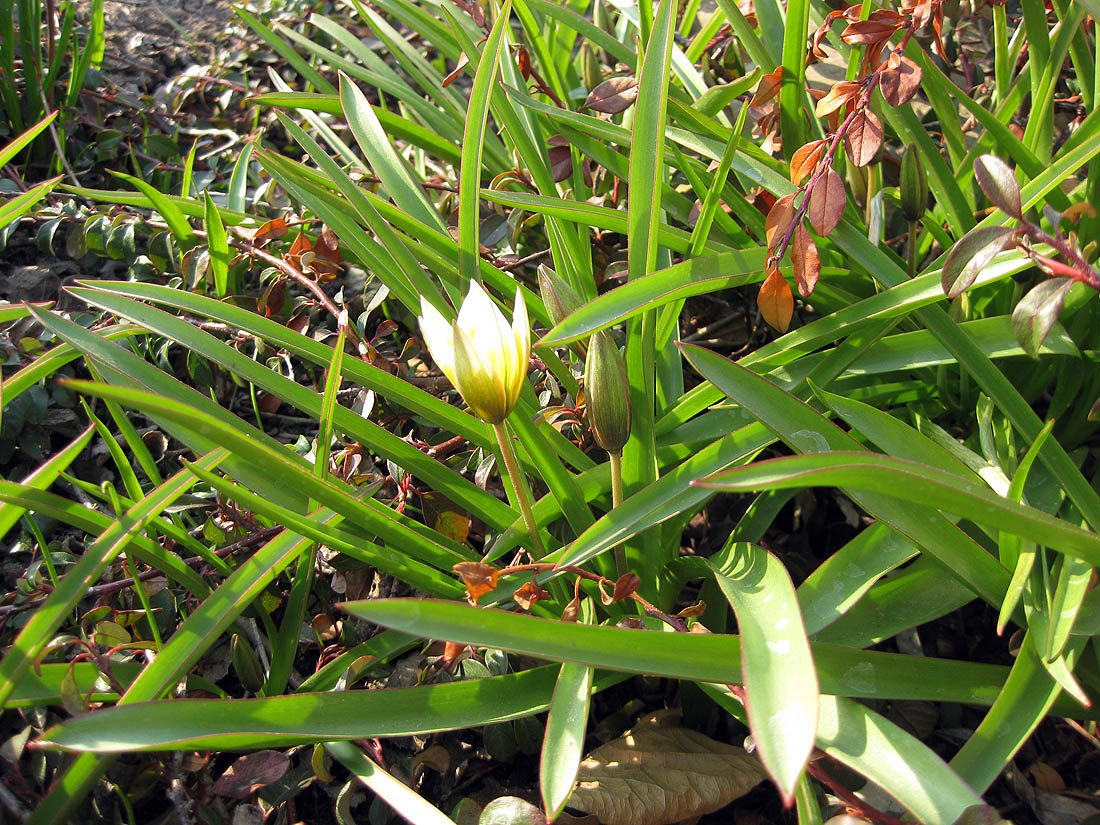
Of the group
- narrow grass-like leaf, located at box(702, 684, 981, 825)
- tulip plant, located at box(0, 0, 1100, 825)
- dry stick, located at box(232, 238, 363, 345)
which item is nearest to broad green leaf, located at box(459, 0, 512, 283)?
tulip plant, located at box(0, 0, 1100, 825)

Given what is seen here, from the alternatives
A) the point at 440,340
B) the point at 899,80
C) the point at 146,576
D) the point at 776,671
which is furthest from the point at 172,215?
the point at 776,671

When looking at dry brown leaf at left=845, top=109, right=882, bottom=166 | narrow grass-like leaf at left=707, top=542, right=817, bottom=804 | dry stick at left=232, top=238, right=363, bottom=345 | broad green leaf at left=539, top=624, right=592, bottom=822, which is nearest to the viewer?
narrow grass-like leaf at left=707, top=542, right=817, bottom=804

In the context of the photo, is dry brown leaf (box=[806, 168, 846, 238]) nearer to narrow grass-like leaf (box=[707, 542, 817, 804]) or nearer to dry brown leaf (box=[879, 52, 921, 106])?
dry brown leaf (box=[879, 52, 921, 106])

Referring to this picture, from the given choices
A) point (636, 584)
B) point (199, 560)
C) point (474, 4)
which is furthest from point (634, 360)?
point (474, 4)

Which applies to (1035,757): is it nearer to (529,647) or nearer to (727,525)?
(727,525)

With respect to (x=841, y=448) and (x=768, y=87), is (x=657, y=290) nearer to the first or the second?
(x=841, y=448)

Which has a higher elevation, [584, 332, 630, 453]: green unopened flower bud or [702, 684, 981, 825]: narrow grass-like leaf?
[584, 332, 630, 453]: green unopened flower bud

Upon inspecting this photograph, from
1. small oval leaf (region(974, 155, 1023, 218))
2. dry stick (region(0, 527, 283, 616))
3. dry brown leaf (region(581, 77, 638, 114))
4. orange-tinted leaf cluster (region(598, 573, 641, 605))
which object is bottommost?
dry stick (region(0, 527, 283, 616))
